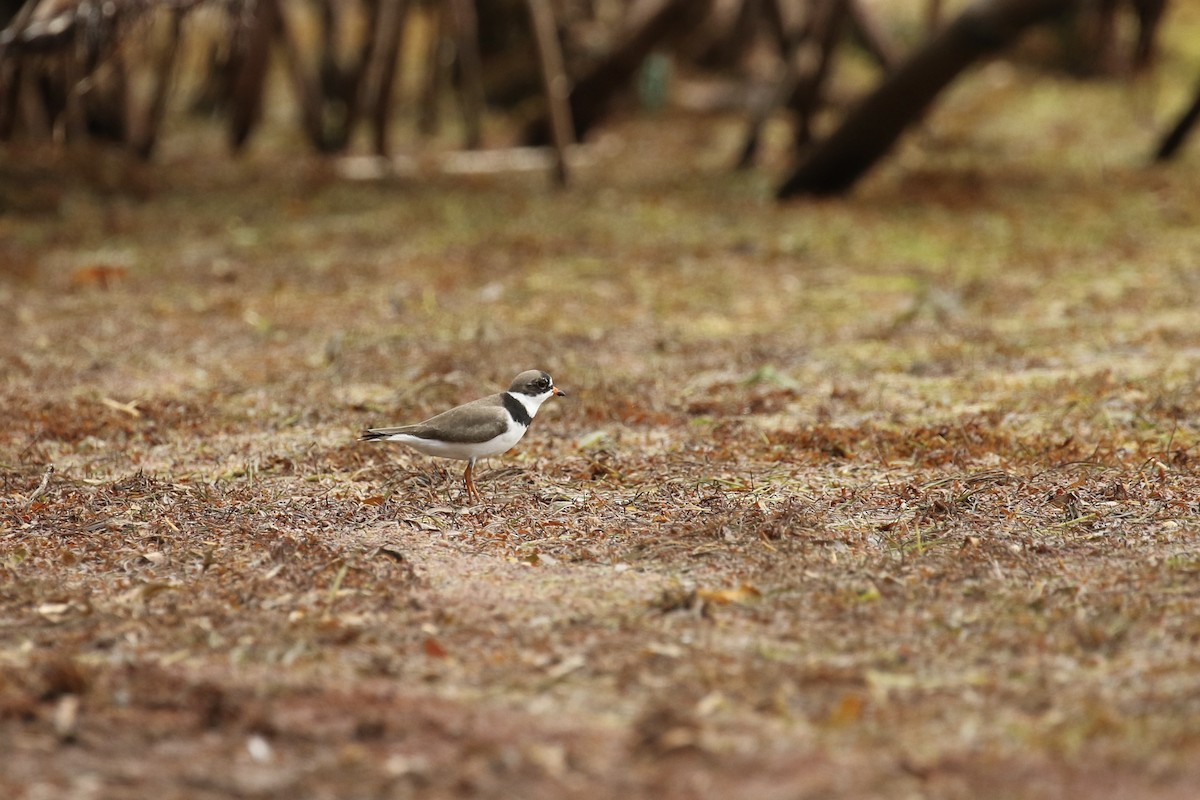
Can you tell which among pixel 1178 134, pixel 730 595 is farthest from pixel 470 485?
pixel 1178 134

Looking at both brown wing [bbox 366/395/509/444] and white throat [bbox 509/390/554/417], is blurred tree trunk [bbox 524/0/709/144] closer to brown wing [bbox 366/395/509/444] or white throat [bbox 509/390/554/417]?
white throat [bbox 509/390/554/417]

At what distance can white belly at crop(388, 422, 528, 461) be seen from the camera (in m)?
5.23

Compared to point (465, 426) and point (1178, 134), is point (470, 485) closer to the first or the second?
point (465, 426)

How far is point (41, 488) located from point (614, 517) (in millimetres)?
2067

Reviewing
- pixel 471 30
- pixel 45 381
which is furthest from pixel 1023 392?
pixel 471 30

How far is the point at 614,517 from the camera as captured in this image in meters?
5.16

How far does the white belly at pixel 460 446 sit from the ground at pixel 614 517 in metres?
0.18

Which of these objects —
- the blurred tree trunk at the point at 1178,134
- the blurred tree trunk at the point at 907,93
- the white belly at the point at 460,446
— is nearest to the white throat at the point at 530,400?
the white belly at the point at 460,446

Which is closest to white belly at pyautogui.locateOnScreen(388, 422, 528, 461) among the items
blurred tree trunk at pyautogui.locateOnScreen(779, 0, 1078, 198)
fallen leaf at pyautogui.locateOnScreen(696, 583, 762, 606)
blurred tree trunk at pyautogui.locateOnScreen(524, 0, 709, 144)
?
fallen leaf at pyautogui.locateOnScreen(696, 583, 762, 606)

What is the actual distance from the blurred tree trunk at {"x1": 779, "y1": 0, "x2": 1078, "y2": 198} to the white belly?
288 inches

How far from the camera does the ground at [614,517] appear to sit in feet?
11.4

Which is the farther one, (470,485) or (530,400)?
(530,400)

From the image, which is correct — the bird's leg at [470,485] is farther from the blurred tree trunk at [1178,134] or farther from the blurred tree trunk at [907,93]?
the blurred tree trunk at [1178,134]

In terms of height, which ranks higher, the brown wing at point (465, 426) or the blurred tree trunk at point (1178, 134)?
the brown wing at point (465, 426)
